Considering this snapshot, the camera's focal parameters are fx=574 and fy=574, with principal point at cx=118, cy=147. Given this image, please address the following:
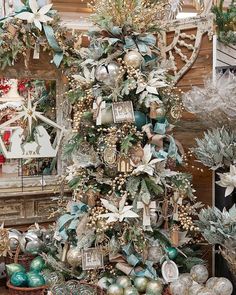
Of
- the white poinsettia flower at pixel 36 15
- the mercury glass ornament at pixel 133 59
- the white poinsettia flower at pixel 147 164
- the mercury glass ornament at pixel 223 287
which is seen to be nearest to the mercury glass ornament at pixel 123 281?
the mercury glass ornament at pixel 223 287

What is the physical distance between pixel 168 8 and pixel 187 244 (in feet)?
5.86

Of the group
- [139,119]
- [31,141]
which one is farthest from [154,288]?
[31,141]

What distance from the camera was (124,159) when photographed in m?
3.46

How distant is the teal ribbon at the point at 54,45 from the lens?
4164mm

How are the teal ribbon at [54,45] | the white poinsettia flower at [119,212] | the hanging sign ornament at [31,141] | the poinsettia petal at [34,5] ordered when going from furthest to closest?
the hanging sign ornament at [31,141] < the teal ribbon at [54,45] < the poinsettia petal at [34,5] < the white poinsettia flower at [119,212]

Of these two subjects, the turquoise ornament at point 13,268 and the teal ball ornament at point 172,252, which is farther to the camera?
the turquoise ornament at point 13,268

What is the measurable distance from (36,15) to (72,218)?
1482 millimetres

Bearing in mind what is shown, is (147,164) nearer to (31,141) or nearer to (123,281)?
(123,281)

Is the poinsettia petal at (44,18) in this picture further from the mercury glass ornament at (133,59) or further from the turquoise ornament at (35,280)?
the turquoise ornament at (35,280)

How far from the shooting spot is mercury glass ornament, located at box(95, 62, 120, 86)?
11.4ft

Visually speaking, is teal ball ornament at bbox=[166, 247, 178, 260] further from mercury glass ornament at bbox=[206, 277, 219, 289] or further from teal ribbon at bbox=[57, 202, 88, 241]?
teal ribbon at bbox=[57, 202, 88, 241]

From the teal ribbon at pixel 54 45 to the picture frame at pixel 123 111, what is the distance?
979 millimetres

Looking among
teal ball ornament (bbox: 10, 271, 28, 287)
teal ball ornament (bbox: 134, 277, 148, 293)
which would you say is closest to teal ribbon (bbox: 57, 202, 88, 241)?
teal ball ornament (bbox: 10, 271, 28, 287)

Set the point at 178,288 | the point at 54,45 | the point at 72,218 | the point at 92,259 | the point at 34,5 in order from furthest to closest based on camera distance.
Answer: the point at 54,45 < the point at 34,5 < the point at 72,218 < the point at 92,259 < the point at 178,288
